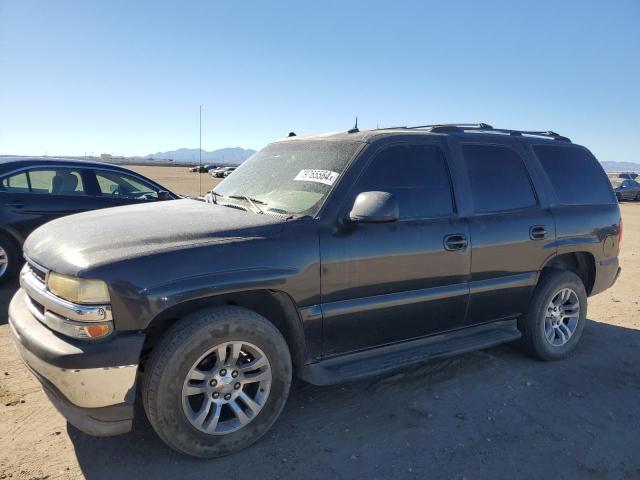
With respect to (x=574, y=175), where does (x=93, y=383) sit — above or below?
below

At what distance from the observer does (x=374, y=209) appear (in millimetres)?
3127

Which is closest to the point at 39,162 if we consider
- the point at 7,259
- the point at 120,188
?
the point at 120,188

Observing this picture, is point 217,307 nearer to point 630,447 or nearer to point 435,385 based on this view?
point 435,385

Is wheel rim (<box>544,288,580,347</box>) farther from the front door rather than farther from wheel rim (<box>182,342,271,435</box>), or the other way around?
wheel rim (<box>182,342,271,435</box>)

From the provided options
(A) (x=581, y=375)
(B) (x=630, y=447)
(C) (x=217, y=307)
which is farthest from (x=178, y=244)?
(A) (x=581, y=375)

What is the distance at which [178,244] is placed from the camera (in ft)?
9.18

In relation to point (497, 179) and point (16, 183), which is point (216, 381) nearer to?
point (497, 179)

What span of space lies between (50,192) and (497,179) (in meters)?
5.66

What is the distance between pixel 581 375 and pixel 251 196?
323cm

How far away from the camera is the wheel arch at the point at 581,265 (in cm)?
468

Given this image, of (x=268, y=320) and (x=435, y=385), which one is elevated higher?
(x=268, y=320)

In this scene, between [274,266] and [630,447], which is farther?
[630,447]

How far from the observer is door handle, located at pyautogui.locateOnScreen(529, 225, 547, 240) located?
4.24 metres

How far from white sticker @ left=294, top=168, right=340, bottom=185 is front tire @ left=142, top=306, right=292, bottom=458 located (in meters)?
1.08
